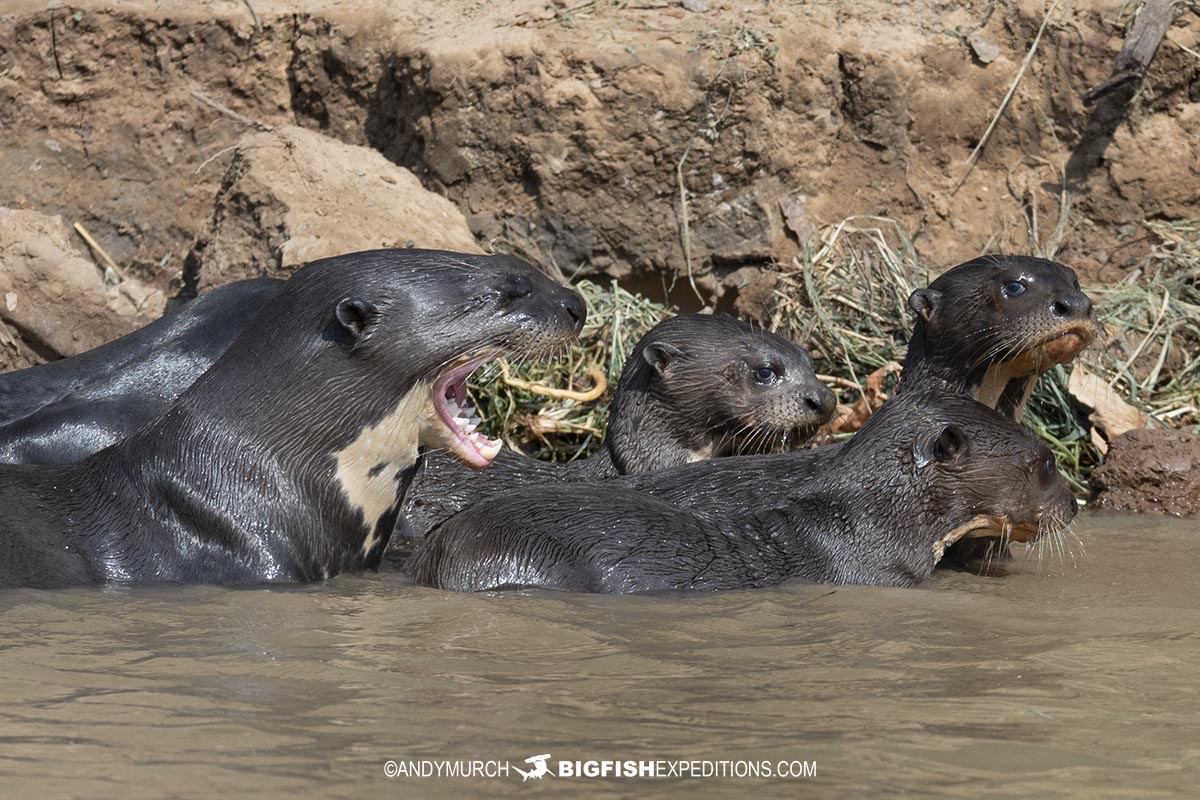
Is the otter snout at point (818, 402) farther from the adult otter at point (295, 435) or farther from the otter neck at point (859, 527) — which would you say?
the adult otter at point (295, 435)

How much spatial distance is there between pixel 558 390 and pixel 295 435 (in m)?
2.66

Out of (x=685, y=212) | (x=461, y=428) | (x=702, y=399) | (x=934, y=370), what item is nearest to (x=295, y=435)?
(x=461, y=428)

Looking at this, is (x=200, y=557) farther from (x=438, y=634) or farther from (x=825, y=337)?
(x=825, y=337)

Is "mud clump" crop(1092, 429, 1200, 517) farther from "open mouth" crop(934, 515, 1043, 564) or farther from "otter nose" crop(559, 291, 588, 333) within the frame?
"otter nose" crop(559, 291, 588, 333)

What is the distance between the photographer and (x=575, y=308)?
18.6 feet

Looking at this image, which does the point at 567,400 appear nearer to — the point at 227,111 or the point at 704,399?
the point at 704,399

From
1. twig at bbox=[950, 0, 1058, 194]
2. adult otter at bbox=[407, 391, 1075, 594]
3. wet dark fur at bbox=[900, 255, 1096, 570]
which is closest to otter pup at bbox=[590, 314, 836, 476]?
wet dark fur at bbox=[900, 255, 1096, 570]

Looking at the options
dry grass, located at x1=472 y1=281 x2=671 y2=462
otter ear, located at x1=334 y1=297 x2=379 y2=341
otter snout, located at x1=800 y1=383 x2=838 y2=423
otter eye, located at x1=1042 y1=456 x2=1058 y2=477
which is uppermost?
otter ear, located at x1=334 y1=297 x2=379 y2=341

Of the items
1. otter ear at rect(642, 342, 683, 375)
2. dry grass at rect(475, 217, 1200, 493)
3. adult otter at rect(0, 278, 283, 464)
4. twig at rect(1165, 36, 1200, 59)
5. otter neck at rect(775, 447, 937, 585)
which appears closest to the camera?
otter neck at rect(775, 447, 937, 585)

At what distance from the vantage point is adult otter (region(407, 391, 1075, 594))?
544cm

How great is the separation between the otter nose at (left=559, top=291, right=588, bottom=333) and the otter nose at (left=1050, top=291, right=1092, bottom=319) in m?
2.09

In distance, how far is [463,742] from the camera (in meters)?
3.56

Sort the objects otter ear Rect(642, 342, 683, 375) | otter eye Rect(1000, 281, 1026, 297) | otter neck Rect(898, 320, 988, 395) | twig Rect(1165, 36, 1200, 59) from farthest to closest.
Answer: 1. twig Rect(1165, 36, 1200, 59)
2. otter ear Rect(642, 342, 683, 375)
3. otter neck Rect(898, 320, 988, 395)
4. otter eye Rect(1000, 281, 1026, 297)

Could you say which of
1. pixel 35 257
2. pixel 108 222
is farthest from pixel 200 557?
pixel 108 222
